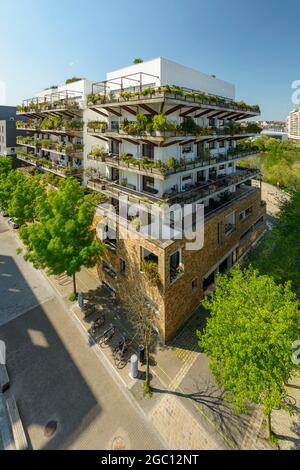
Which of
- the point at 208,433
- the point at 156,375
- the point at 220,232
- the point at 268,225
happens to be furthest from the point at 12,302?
the point at 268,225

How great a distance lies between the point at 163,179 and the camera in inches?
813

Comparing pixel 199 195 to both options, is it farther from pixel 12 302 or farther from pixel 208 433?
pixel 12 302

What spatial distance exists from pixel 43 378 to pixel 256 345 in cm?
1386

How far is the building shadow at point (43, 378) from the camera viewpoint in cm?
1462

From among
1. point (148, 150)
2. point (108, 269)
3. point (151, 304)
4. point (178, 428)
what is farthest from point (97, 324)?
point (148, 150)

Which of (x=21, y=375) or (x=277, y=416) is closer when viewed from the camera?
(x=277, y=416)

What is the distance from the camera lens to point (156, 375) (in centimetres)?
1789

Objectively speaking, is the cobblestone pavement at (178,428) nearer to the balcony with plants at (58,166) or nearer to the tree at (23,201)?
the tree at (23,201)

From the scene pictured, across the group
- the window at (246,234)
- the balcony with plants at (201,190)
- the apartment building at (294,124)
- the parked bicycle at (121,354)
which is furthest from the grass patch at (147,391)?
the apartment building at (294,124)

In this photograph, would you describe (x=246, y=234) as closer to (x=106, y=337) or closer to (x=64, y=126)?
(x=106, y=337)

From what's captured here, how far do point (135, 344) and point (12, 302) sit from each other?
41.8 feet

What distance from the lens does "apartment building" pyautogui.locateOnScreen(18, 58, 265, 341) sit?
20.3m

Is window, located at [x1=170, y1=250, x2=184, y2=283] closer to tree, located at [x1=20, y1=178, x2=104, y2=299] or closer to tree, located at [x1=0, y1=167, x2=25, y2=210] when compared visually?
tree, located at [x1=20, y1=178, x2=104, y2=299]

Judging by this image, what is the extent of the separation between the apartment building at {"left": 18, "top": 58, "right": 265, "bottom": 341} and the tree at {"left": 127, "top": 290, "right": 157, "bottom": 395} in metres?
0.67
